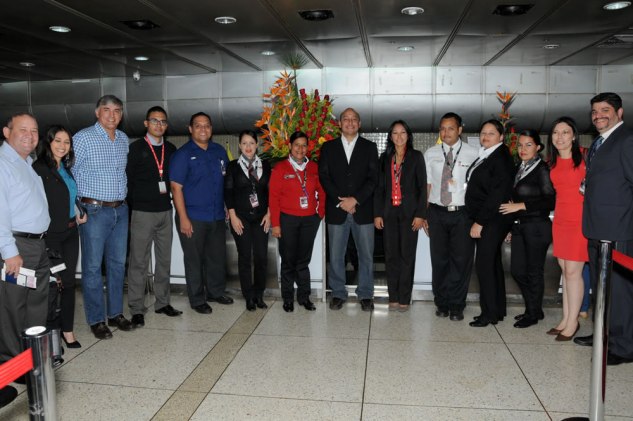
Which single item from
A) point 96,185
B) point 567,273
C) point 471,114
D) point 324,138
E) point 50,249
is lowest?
point 567,273

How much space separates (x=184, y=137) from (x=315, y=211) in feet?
19.4

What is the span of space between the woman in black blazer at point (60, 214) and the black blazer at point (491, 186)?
303cm

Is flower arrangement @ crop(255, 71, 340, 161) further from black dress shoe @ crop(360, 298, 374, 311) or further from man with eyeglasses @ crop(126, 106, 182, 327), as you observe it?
black dress shoe @ crop(360, 298, 374, 311)

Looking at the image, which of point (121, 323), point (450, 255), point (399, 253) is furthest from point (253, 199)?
point (450, 255)

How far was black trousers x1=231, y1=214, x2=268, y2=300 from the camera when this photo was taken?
472 centimetres

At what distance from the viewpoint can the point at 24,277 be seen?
3.00m

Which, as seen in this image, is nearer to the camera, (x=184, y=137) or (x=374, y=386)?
(x=374, y=386)

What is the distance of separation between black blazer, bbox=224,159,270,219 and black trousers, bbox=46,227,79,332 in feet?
4.40

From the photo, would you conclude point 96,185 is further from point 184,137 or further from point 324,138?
point 184,137

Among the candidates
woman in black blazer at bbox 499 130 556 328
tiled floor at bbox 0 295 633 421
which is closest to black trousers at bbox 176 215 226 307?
tiled floor at bbox 0 295 633 421

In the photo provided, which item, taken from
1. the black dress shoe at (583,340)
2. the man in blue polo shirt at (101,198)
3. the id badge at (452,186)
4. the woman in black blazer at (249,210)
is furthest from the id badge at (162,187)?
the black dress shoe at (583,340)

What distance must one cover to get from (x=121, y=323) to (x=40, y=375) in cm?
265

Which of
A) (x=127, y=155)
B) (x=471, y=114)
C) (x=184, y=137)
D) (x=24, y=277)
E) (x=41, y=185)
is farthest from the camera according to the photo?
(x=184, y=137)

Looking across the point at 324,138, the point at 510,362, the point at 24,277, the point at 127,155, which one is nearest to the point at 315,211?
the point at 324,138
